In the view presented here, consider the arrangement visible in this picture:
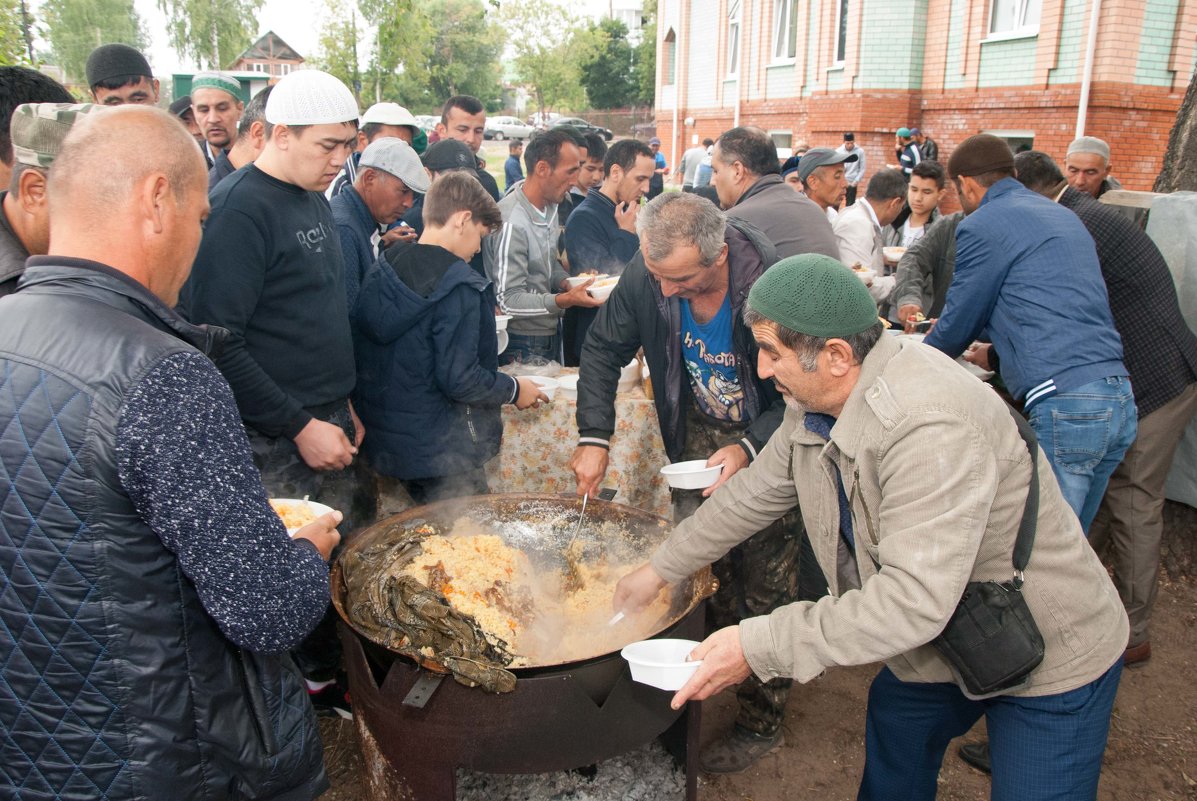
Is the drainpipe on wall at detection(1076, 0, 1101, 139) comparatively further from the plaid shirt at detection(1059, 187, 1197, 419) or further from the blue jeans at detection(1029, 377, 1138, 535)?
the blue jeans at detection(1029, 377, 1138, 535)

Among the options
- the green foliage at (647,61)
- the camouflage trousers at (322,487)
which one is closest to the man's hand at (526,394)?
→ the camouflage trousers at (322,487)

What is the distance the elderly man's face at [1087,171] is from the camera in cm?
590

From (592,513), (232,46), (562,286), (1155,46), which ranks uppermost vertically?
(232,46)

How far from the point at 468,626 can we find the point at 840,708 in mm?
2130

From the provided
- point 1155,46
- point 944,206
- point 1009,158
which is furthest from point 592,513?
point 1155,46

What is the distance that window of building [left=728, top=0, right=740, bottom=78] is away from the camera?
21216 millimetres

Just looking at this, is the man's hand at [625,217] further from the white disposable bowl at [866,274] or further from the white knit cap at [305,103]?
the white knit cap at [305,103]

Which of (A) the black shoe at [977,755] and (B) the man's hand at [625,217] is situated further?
(B) the man's hand at [625,217]

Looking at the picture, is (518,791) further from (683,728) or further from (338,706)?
(338,706)

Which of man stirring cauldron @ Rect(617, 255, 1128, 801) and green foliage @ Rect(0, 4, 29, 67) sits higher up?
green foliage @ Rect(0, 4, 29, 67)

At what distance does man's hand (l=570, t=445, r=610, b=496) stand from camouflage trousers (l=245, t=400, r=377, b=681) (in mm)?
928

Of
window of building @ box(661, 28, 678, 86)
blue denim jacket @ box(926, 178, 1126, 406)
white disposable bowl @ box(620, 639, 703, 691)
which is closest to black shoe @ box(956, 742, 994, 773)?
blue denim jacket @ box(926, 178, 1126, 406)

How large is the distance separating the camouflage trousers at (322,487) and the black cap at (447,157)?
9.22ft

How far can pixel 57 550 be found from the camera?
1.39 meters
